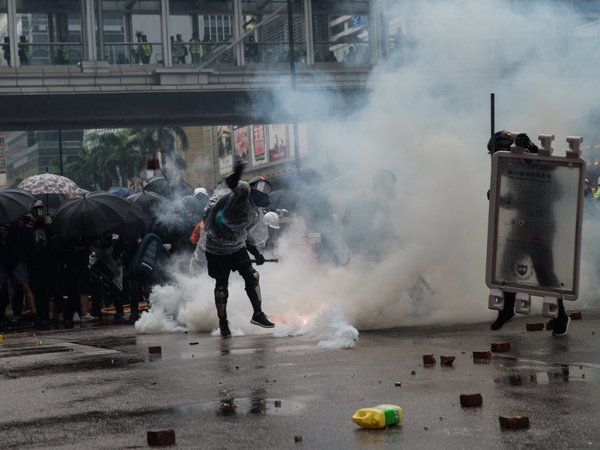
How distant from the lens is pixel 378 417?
236 inches

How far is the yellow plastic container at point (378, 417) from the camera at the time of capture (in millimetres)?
5996

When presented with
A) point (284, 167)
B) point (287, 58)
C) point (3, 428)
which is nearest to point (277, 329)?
point (3, 428)

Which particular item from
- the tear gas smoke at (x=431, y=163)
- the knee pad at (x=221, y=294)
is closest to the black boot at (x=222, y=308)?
the knee pad at (x=221, y=294)

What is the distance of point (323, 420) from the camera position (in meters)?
6.34

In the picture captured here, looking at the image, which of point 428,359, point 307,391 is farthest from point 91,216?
point 307,391

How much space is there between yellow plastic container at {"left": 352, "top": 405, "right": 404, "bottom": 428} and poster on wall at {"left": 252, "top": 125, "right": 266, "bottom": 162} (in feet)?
124

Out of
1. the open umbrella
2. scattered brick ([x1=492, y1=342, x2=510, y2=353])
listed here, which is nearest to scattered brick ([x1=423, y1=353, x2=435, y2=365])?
scattered brick ([x1=492, y1=342, x2=510, y2=353])

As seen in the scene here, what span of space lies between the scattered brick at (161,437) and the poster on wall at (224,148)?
166ft

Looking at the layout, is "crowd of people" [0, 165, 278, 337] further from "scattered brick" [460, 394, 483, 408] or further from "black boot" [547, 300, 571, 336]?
"scattered brick" [460, 394, 483, 408]

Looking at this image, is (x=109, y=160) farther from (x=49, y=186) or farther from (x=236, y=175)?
(x=236, y=175)

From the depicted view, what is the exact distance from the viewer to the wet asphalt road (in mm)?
5879

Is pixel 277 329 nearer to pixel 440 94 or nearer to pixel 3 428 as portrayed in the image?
pixel 440 94

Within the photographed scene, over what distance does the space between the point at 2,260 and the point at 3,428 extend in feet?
33.7

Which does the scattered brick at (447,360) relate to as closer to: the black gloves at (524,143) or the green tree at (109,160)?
the black gloves at (524,143)
